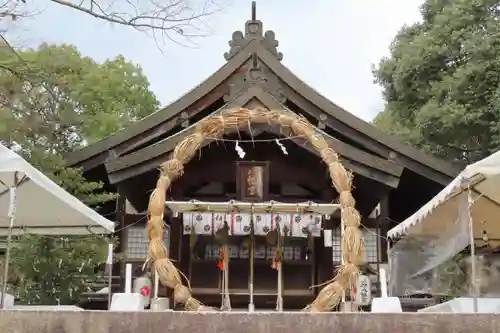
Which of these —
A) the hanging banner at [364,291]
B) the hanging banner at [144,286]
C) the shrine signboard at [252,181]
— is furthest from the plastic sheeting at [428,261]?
the hanging banner at [144,286]

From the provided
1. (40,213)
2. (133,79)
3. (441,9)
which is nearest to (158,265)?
(40,213)

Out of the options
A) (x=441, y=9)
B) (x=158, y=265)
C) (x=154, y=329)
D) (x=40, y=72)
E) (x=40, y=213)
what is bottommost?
(x=154, y=329)

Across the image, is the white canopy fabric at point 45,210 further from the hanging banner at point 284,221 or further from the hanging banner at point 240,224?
the hanging banner at point 284,221

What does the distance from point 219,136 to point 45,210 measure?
2.62m

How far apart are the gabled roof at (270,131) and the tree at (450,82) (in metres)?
6.20

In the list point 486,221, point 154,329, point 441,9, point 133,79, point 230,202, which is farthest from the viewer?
point 133,79

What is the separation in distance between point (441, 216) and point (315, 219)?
7.78 ft

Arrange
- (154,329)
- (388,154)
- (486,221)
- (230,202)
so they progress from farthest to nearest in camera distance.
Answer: (388,154) → (230,202) → (486,221) → (154,329)

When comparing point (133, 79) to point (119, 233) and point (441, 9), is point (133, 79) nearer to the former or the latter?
point (441, 9)

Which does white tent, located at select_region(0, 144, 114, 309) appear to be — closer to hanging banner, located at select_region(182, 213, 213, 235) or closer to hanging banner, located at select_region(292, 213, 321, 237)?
hanging banner, located at select_region(182, 213, 213, 235)

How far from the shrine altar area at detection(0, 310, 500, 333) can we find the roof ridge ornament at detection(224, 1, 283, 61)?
7.95 metres

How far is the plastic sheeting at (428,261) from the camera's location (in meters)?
8.05

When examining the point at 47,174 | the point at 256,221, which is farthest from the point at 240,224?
the point at 47,174

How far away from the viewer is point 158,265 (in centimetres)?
753
